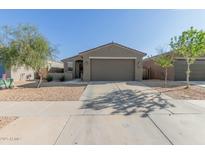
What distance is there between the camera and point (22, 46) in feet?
41.8

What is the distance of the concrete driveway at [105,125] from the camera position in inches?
161

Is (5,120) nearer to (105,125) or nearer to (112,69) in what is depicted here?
(105,125)

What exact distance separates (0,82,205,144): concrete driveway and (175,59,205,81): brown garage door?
1399 centimetres

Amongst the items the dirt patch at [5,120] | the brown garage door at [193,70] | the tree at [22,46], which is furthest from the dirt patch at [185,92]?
the tree at [22,46]

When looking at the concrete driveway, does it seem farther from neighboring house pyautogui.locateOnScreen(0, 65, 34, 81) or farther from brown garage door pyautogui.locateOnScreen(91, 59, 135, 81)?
neighboring house pyautogui.locateOnScreen(0, 65, 34, 81)

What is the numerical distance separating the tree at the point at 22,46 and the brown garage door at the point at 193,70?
Answer: 15.3 meters

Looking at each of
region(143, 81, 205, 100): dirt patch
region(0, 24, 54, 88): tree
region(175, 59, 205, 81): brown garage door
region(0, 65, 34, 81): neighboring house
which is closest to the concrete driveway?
region(143, 81, 205, 100): dirt patch

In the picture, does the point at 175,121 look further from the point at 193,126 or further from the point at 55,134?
the point at 55,134

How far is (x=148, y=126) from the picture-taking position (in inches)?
194

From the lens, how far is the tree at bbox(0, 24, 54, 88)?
1267cm

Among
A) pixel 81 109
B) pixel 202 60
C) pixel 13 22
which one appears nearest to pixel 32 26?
pixel 13 22

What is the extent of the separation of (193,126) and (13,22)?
43.8 feet

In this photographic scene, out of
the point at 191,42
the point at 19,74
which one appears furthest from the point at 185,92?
the point at 19,74

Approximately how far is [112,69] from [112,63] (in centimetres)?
70
